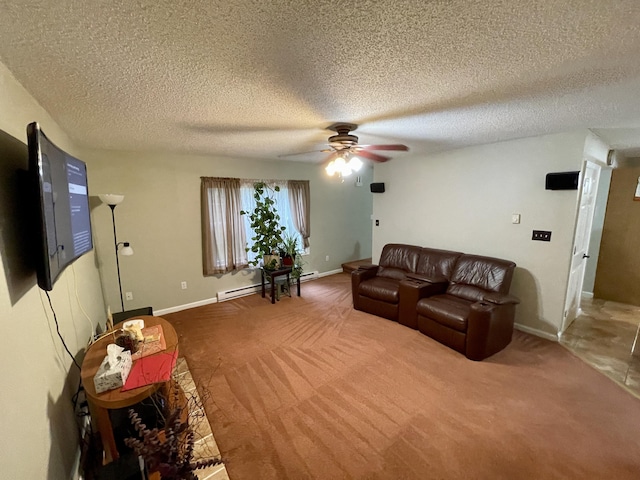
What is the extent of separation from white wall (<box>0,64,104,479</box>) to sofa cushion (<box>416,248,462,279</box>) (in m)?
3.69

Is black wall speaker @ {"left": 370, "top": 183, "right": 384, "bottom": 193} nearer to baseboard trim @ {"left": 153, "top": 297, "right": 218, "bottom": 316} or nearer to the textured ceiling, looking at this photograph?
the textured ceiling

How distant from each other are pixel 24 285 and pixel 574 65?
2.85 meters

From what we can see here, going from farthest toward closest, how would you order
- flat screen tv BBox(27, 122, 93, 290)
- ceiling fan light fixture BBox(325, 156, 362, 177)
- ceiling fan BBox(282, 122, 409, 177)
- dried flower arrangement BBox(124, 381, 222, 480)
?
ceiling fan light fixture BBox(325, 156, 362, 177)
ceiling fan BBox(282, 122, 409, 177)
flat screen tv BBox(27, 122, 93, 290)
dried flower arrangement BBox(124, 381, 222, 480)

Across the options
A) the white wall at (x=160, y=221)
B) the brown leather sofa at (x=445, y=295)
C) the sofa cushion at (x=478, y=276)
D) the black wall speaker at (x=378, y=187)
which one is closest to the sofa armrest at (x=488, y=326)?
the brown leather sofa at (x=445, y=295)

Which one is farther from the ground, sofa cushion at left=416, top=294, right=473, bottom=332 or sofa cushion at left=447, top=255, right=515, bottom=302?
sofa cushion at left=447, top=255, right=515, bottom=302

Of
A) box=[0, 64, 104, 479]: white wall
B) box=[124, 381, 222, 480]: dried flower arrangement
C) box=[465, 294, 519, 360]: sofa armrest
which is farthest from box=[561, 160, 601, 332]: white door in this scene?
box=[0, 64, 104, 479]: white wall

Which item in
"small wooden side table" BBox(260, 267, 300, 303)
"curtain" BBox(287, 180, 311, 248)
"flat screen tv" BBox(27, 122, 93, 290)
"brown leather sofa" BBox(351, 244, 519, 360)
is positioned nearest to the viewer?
"flat screen tv" BBox(27, 122, 93, 290)

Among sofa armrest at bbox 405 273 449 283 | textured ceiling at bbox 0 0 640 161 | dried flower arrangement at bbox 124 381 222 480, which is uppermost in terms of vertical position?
textured ceiling at bbox 0 0 640 161

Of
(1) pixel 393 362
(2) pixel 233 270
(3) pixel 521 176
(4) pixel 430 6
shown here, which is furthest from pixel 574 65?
(2) pixel 233 270

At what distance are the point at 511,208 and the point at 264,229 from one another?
3.41 meters

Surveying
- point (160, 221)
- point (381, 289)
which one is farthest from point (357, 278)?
point (160, 221)

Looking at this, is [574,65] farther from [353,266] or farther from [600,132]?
[353,266]

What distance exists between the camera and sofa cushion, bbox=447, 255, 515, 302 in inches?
121

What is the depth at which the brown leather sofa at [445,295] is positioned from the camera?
8.80 ft
